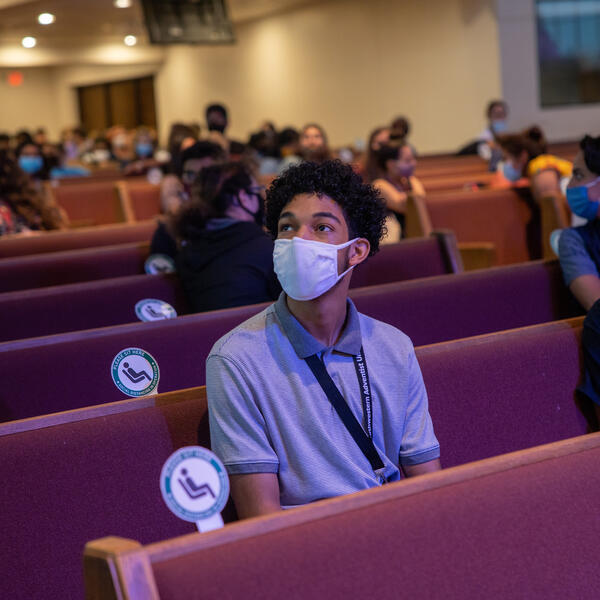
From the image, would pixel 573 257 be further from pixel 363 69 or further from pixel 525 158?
pixel 363 69

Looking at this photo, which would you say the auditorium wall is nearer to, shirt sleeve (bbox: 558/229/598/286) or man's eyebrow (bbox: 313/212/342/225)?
shirt sleeve (bbox: 558/229/598/286)

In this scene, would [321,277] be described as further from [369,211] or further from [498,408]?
[498,408]

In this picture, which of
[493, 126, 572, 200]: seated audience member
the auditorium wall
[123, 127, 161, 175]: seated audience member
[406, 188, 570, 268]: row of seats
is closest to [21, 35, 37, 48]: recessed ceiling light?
the auditorium wall

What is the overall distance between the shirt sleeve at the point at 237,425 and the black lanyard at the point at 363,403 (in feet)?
0.43

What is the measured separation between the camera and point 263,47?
18.0 metres

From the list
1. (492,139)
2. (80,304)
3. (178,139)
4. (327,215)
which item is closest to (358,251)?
(327,215)

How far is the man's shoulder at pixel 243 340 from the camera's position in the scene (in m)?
1.74

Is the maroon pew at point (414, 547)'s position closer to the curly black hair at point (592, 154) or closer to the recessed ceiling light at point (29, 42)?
the curly black hair at point (592, 154)

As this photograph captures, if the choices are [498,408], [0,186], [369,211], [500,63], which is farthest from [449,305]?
[500,63]

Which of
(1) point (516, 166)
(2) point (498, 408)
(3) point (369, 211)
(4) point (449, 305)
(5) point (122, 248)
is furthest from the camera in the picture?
(1) point (516, 166)

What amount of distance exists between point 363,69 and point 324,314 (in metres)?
14.4

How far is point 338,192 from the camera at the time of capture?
1877mm

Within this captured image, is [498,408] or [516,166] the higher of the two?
[516,166]

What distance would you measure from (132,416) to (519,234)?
4054mm
